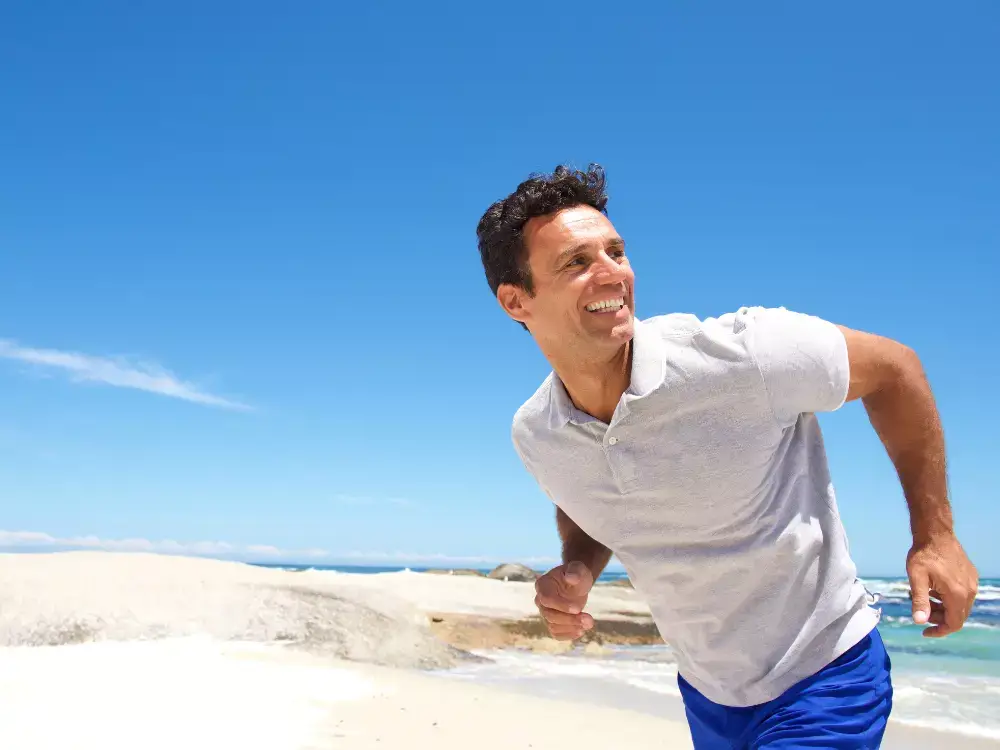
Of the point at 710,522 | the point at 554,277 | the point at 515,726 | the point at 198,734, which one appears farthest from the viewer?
the point at 515,726

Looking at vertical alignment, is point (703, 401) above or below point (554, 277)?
below

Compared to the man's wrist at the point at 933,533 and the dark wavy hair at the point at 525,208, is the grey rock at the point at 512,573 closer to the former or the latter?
the dark wavy hair at the point at 525,208

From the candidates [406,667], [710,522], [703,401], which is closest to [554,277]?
[703,401]

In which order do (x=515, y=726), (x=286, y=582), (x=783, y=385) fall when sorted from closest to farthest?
(x=783, y=385) → (x=515, y=726) → (x=286, y=582)

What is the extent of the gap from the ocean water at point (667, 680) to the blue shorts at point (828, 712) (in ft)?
14.3

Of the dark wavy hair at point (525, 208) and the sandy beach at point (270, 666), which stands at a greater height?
the dark wavy hair at point (525, 208)

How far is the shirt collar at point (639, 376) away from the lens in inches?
91.1

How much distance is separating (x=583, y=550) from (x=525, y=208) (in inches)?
47.9

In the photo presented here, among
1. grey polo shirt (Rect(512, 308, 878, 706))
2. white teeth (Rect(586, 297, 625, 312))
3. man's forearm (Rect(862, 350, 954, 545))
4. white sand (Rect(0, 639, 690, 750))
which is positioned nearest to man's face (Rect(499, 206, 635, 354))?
white teeth (Rect(586, 297, 625, 312))

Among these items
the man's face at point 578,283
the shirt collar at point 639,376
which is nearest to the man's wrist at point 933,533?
the shirt collar at point 639,376

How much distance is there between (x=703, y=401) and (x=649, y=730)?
5864mm

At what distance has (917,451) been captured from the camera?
7.63ft

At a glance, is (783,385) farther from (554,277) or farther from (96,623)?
(96,623)

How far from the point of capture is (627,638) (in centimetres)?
1445
